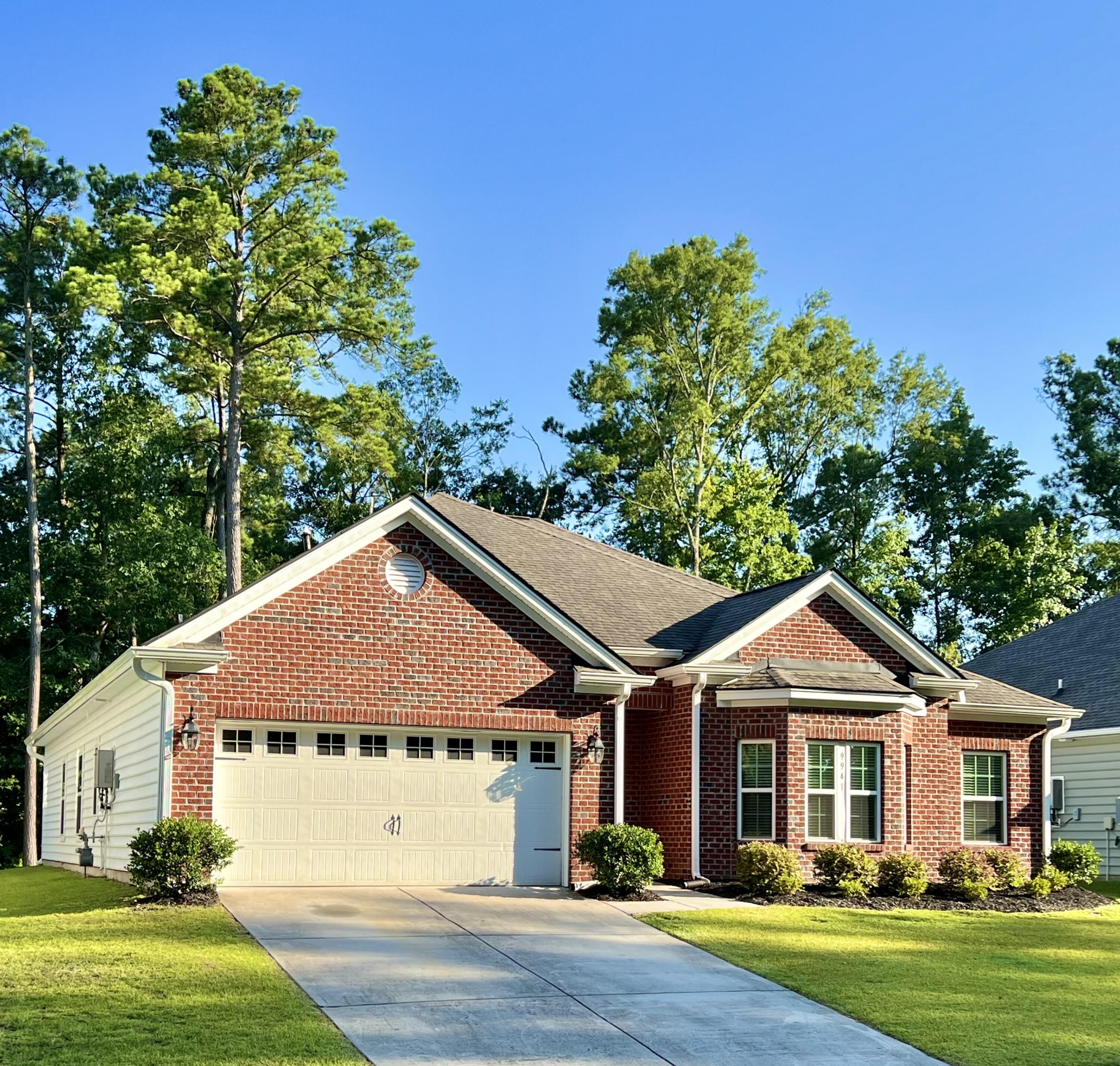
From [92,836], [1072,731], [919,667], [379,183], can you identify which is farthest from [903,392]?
[92,836]

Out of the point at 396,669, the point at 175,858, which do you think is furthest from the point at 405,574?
the point at 175,858

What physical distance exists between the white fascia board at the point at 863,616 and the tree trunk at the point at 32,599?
21.6m

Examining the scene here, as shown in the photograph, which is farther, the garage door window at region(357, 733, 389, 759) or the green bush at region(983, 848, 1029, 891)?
the green bush at region(983, 848, 1029, 891)

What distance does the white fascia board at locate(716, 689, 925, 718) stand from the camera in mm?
A: 19672

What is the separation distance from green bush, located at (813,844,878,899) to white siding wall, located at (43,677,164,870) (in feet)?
30.0

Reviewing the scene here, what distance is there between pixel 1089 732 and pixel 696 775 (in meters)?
9.70

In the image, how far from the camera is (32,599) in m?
35.8

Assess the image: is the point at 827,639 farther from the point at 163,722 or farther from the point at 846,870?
the point at 163,722

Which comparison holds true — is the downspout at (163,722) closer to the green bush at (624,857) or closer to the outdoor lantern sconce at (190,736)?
the outdoor lantern sconce at (190,736)

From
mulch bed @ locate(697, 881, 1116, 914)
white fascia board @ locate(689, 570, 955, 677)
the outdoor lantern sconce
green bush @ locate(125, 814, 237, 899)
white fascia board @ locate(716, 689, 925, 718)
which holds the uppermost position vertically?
white fascia board @ locate(689, 570, 955, 677)

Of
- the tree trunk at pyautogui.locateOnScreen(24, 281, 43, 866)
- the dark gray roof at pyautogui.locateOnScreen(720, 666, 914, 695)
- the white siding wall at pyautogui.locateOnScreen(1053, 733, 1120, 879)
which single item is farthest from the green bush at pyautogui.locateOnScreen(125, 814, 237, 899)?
the tree trunk at pyautogui.locateOnScreen(24, 281, 43, 866)

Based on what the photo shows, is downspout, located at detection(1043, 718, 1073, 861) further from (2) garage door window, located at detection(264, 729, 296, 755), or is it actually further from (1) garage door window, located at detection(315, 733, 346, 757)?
(2) garage door window, located at detection(264, 729, 296, 755)

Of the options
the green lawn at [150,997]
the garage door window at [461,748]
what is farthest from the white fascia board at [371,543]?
the green lawn at [150,997]

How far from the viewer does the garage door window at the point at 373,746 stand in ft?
60.8
